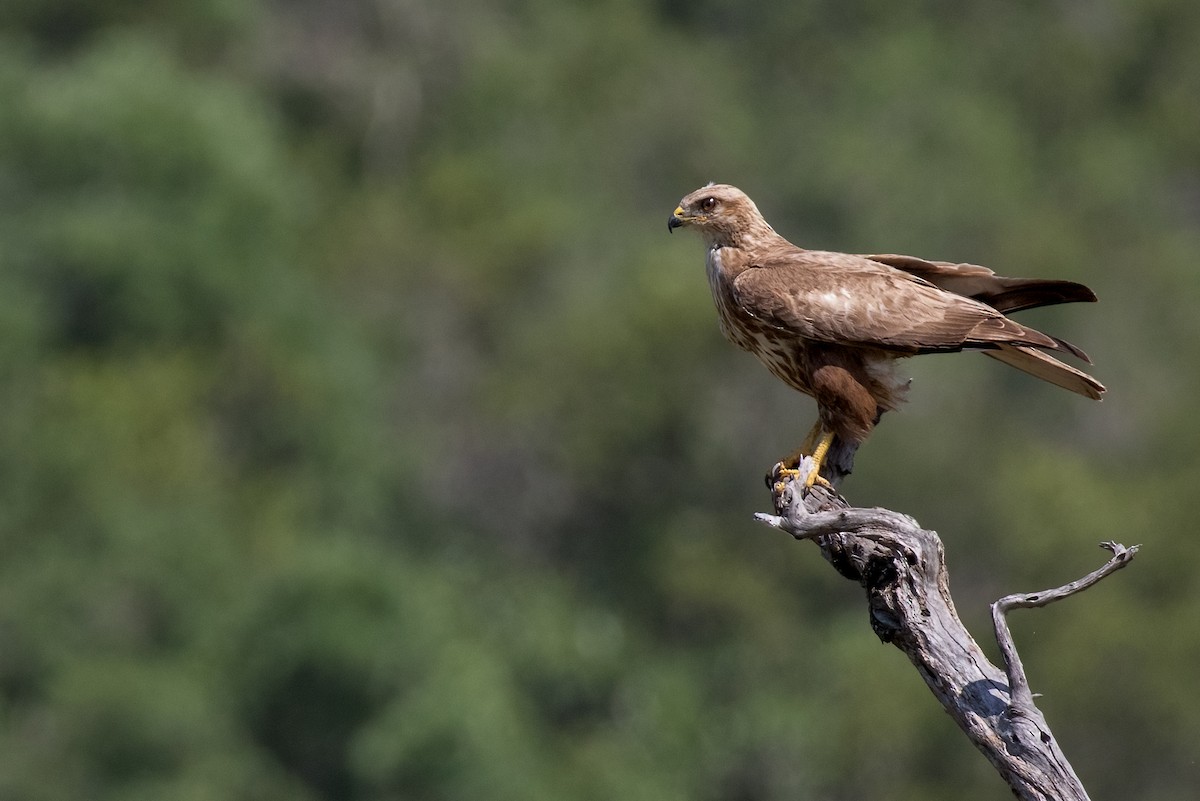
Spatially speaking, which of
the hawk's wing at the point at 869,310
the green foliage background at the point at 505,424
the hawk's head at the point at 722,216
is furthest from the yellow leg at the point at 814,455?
the green foliage background at the point at 505,424

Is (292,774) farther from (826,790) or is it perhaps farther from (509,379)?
(509,379)

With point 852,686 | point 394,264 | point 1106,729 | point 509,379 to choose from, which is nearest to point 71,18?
point 394,264

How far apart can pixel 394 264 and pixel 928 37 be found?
33124 millimetres

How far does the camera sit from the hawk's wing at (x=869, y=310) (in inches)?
391

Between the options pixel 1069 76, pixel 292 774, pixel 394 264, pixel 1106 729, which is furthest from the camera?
pixel 1069 76

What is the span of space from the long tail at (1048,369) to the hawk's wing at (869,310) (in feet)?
0.36

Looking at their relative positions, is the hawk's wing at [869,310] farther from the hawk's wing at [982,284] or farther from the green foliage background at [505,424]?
the green foliage background at [505,424]

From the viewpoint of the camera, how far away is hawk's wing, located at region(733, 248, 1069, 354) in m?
9.92

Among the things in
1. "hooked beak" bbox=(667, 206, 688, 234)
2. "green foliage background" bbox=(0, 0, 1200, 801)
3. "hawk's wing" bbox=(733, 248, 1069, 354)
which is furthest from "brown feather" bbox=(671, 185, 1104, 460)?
"green foliage background" bbox=(0, 0, 1200, 801)

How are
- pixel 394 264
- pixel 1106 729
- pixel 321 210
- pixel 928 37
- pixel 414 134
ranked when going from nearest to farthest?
1. pixel 1106 729
2. pixel 394 264
3. pixel 321 210
4. pixel 414 134
5. pixel 928 37

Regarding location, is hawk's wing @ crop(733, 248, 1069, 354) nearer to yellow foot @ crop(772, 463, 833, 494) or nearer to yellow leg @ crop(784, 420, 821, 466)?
yellow leg @ crop(784, 420, 821, 466)

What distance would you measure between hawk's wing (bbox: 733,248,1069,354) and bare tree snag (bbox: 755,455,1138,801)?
135cm

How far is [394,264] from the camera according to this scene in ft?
221

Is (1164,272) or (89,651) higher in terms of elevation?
(1164,272)
